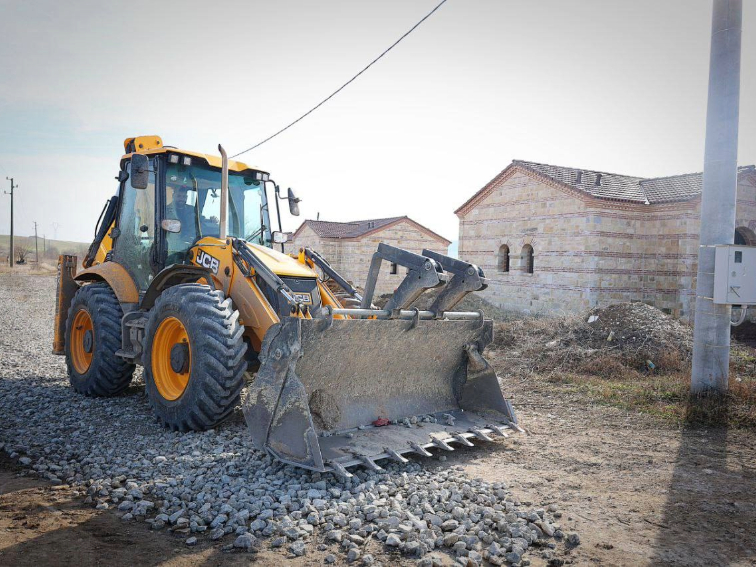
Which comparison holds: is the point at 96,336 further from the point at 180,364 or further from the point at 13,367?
the point at 13,367

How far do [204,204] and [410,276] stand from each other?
287 cm

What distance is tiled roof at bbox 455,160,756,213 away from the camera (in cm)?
1781

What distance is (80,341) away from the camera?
24.5ft

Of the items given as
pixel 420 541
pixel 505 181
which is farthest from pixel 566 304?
pixel 420 541

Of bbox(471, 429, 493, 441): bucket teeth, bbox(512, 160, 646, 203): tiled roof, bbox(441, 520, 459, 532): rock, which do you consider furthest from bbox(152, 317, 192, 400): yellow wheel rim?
bbox(512, 160, 646, 203): tiled roof

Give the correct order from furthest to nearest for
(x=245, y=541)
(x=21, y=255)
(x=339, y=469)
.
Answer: (x=21, y=255) < (x=339, y=469) < (x=245, y=541)

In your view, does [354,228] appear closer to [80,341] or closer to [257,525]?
[80,341]

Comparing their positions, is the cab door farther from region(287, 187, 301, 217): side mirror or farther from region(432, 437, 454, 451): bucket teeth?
region(432, 437, 454, 451): bucket teeth

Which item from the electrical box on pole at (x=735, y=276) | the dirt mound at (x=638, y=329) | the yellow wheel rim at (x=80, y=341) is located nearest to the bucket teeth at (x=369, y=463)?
the yellow wheel rim at (x=80, y=341)

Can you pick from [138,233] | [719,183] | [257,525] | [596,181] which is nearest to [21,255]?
[596,181]

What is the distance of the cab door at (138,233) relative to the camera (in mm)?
6547

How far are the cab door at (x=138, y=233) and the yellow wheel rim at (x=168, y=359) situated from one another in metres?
1.04

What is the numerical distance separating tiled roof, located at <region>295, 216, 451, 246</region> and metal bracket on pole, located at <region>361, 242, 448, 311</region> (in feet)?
70.9

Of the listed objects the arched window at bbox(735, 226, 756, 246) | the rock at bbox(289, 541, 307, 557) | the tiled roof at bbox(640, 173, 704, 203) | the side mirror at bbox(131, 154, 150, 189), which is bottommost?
the rock at bbox(289, 541, 307, 557)
